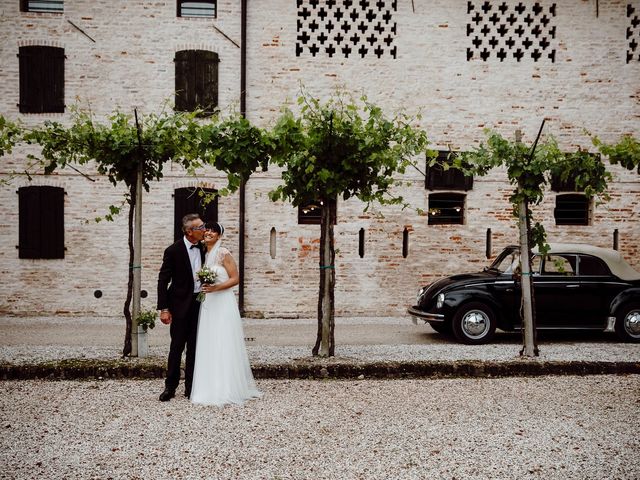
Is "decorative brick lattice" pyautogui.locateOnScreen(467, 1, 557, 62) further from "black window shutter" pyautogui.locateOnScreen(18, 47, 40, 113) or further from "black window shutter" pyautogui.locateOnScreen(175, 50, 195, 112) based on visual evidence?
"black window shutter" pyautogui.locateOnScreen(18, 47, 40, 113)

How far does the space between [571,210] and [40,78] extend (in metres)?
13.8

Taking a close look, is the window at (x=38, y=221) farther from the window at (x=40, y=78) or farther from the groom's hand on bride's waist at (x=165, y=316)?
the groom's hand on bride's waist at (x=165, y=316)

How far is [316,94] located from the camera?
46.0ft

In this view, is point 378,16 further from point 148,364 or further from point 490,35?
point 148,364

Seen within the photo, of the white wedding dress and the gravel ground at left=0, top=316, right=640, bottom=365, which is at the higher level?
the white wedding dress

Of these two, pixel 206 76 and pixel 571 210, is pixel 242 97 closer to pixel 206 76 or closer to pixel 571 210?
→ pixel 206 76

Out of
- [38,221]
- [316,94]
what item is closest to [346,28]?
[316,94]

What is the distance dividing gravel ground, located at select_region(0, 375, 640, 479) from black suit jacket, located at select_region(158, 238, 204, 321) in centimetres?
105

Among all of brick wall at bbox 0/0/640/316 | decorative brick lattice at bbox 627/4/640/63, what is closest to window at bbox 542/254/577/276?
brick wall at bbox 0/0/640/316

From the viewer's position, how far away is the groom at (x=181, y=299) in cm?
625

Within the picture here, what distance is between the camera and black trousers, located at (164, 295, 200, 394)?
625cm

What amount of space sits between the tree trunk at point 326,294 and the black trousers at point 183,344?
2284 mm

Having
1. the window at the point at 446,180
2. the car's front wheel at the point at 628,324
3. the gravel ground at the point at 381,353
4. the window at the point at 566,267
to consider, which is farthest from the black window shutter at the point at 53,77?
the car's front wheel at the point at 628,324

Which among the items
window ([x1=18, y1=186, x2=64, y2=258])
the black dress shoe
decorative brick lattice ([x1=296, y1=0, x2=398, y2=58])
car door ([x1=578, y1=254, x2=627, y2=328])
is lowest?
the black dress shoe
